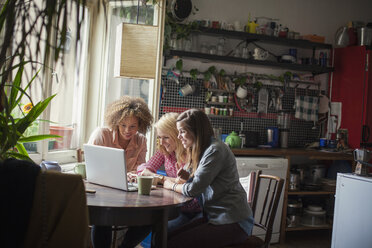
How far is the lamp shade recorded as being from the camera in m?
3.02

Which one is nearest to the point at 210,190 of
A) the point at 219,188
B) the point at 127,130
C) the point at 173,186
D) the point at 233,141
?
the point at 219,188

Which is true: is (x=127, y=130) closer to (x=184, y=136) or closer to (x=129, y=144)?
(x=129, y=144)

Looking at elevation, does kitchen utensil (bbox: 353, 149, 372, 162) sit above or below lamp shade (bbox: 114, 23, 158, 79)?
below

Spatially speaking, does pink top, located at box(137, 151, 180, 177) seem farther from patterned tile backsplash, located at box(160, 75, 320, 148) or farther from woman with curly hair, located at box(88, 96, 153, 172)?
patterned tile backsplash, located at box(160, 75, 320, 148)

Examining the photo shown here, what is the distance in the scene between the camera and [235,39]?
4.61 m

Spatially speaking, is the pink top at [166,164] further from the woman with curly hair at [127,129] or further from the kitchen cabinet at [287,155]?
the kitchen cabinet at [287,155]

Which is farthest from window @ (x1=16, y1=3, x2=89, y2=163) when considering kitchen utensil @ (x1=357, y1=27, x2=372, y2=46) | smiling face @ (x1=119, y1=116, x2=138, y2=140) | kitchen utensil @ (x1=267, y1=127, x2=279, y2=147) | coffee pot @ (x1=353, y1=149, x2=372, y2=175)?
kitchen utensil @ (x1=357, y1=27, x2=372, y2=46)

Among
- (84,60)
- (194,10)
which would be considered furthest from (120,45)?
(194,10)

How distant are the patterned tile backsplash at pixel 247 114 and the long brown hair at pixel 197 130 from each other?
71.6 inches

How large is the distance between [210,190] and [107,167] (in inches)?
23.5

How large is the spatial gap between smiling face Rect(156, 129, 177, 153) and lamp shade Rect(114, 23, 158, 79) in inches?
24.3

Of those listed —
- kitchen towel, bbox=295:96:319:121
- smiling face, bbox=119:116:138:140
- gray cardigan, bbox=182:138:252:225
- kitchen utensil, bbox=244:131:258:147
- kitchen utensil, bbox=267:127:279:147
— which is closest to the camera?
gray cardigan, bbox=182:138:252:225

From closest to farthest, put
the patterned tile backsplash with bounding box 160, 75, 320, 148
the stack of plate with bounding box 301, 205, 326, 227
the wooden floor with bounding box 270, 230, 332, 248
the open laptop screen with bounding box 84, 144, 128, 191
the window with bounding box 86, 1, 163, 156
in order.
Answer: the open laptop screen with bounding box 84, 144, 128, 191 < the window with bounding box 86, 1, 163, 156 < the wooden floor with bounding box 270, 230, 332, 248 < the patterned tile backsplash with bounding box 160, 75, 320, 148 < the stack of plate with bounding box 301, 205, 326, 227

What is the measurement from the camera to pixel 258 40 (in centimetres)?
452
